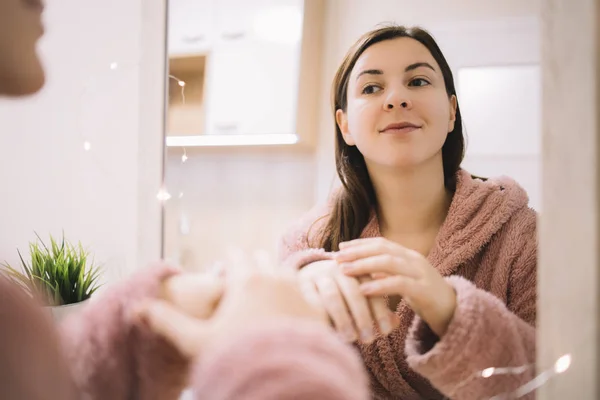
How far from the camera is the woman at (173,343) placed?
24 cm

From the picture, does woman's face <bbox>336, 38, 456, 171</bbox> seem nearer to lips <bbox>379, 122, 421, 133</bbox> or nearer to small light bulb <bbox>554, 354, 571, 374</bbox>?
lips <bbox>379, 122, 421, 133</bbox>

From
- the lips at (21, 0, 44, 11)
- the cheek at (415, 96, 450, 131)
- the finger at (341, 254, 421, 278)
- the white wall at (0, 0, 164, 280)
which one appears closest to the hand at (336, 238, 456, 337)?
the finger at (341, 254, 421, 278)

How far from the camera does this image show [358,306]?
0.31 metres

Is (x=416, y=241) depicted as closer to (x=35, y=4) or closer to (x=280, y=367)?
(x=280, y=367)

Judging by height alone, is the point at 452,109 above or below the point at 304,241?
above

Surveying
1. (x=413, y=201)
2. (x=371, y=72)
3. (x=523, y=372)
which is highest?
(x=371, y=72)

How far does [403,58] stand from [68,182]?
0.33 m

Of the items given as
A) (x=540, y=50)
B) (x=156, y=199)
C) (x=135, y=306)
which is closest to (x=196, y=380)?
(x=135, y=306)

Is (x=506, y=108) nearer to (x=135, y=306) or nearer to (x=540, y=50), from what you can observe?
(x=540, y=50)

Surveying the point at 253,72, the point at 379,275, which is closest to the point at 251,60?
the point at 253,72

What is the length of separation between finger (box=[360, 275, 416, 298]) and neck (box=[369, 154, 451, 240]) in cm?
6

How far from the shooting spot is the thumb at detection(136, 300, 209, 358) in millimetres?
287

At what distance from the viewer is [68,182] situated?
1.45 ft

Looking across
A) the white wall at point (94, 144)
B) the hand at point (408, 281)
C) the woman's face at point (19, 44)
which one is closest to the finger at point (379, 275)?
the hand at point (408, 281)
